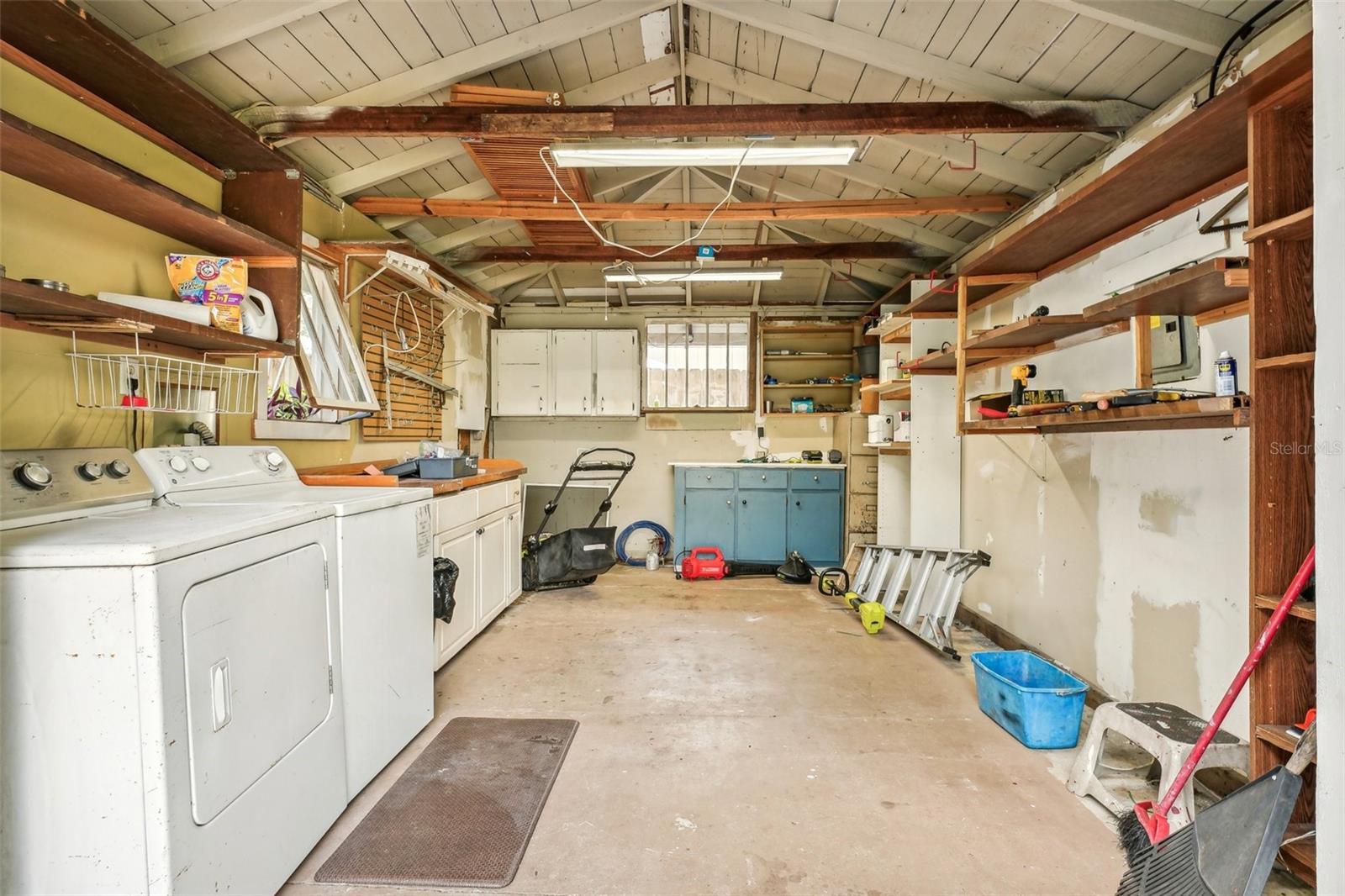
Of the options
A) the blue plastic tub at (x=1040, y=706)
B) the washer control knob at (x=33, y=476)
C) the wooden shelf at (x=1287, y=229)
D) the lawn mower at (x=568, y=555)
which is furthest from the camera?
the lawn mower at (x=568, y=555)

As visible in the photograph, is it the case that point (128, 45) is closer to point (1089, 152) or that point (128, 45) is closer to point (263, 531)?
point (263, 531)

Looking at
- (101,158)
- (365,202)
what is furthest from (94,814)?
(365,202)

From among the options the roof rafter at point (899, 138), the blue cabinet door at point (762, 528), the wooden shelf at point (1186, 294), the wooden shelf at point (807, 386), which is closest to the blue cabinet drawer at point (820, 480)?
the blue cabinet door at point (762, 528)

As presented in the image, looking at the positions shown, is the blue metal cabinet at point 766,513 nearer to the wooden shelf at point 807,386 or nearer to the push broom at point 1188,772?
the wooden shelf at point 807,386

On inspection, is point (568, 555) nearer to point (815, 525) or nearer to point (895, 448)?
point (815, 525)

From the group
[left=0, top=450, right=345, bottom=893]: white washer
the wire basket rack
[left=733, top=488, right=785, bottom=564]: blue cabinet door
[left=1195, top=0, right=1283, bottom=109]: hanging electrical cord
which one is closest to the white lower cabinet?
the wire basket rack

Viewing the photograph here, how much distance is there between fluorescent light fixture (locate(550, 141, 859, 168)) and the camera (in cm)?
242

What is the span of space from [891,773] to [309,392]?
9.66 ft

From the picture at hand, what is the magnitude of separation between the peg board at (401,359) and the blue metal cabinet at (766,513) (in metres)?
2.31

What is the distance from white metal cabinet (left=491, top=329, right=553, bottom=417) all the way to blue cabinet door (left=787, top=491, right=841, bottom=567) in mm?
2698

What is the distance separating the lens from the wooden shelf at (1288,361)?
1377 millimetres

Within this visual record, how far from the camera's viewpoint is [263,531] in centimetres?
149

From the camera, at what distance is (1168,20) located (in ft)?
6.39

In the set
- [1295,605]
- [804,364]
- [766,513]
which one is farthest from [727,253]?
[1295,605]
